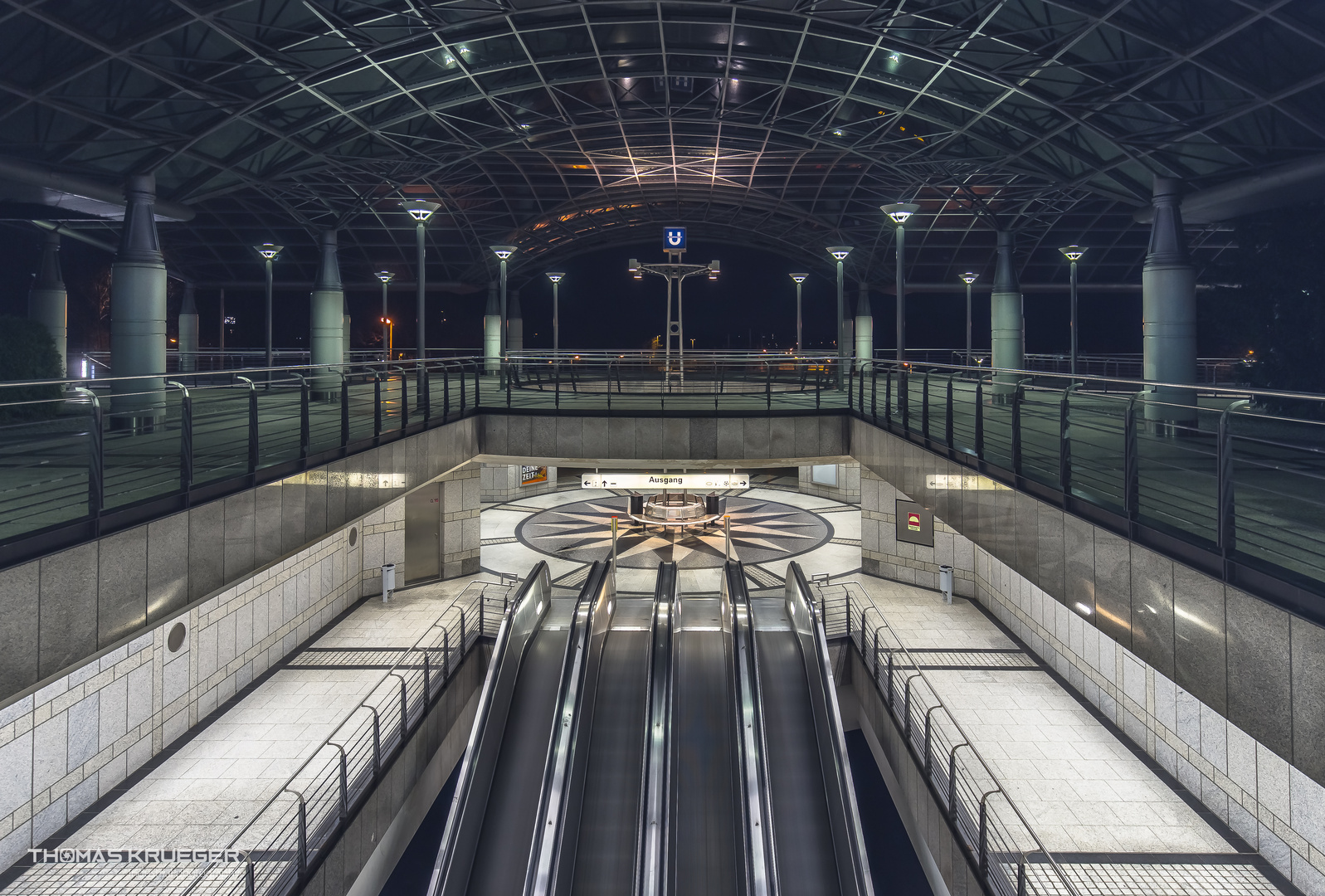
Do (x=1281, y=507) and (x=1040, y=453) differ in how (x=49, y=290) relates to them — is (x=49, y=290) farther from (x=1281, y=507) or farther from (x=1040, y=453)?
(x=1281, y=507)

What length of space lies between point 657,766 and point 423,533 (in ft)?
45.9

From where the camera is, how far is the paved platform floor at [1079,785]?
30.9 feet

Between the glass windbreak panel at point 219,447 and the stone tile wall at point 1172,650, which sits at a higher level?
the glass windbreak panel at point 219,447

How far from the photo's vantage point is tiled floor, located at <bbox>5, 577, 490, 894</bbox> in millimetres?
9805

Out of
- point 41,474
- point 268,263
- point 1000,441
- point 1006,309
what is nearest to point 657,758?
point 1000,441

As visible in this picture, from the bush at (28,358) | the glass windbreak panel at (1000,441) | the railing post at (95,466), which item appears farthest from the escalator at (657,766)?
the bush at (28,358)

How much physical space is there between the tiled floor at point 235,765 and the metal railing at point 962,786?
362 inches

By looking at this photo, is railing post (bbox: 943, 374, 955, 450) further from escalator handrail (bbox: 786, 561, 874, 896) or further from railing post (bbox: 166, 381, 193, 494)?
railing post (bbox: 166, 381, 193, 494)

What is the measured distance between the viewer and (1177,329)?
63.2 feet

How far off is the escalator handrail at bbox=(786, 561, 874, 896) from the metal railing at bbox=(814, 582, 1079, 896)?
127 cm

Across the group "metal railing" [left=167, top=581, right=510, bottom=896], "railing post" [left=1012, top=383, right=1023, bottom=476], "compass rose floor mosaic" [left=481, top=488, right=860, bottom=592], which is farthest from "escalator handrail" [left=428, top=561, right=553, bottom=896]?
"railing post" [left=1012, top=383, right=1023, bottom=476]

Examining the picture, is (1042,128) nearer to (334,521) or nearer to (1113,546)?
(1113,546)

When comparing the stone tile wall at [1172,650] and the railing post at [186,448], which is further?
the railing post at [186,448]

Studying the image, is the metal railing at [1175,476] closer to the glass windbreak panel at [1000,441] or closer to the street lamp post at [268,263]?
the glass windbreak panel at [1000,441]
